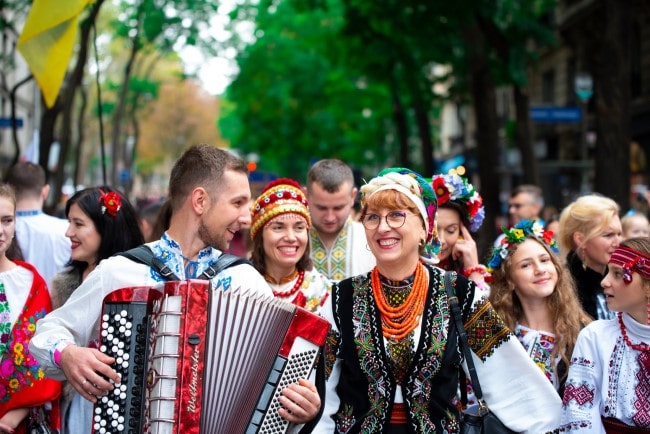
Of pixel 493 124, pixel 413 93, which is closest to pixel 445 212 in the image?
pixel 493 124

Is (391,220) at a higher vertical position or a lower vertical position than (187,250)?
higher

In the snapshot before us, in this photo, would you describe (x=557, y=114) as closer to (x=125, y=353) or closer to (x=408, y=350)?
(x=408, y=350)

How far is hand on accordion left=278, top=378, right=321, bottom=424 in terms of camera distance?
141 inches

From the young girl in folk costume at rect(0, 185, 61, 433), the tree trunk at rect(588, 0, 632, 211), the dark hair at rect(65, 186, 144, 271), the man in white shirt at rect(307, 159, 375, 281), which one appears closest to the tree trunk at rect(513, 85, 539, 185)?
the tree trunk at rect(588, 0, 632, 211)

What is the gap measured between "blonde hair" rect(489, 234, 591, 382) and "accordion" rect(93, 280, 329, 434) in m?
2.34

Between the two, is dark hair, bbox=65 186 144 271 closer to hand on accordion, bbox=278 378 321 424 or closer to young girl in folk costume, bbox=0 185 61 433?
young girl in folk costume, bbox=0 185 61 433

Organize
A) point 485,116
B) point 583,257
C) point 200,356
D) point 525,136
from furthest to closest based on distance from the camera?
1. point 485,116
2. point 525,136
3. point 583,257
4. point 200,356

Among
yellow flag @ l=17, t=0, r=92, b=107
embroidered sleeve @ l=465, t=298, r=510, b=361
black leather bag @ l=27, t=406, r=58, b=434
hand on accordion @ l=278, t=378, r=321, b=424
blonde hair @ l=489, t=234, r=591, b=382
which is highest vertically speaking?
yellow flag @ l=17, t=0, r=92, b=107

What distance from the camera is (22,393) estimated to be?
16.6 feet

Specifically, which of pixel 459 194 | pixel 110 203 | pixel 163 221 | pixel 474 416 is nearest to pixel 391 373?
pixel 474 416

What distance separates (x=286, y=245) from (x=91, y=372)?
2.49m

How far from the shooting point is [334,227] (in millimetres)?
6887

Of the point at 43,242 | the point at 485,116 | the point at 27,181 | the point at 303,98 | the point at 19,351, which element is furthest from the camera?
the point at 303,98

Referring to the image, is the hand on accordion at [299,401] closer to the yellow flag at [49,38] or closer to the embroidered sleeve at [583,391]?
the embroidered sleeve at [583,391]
